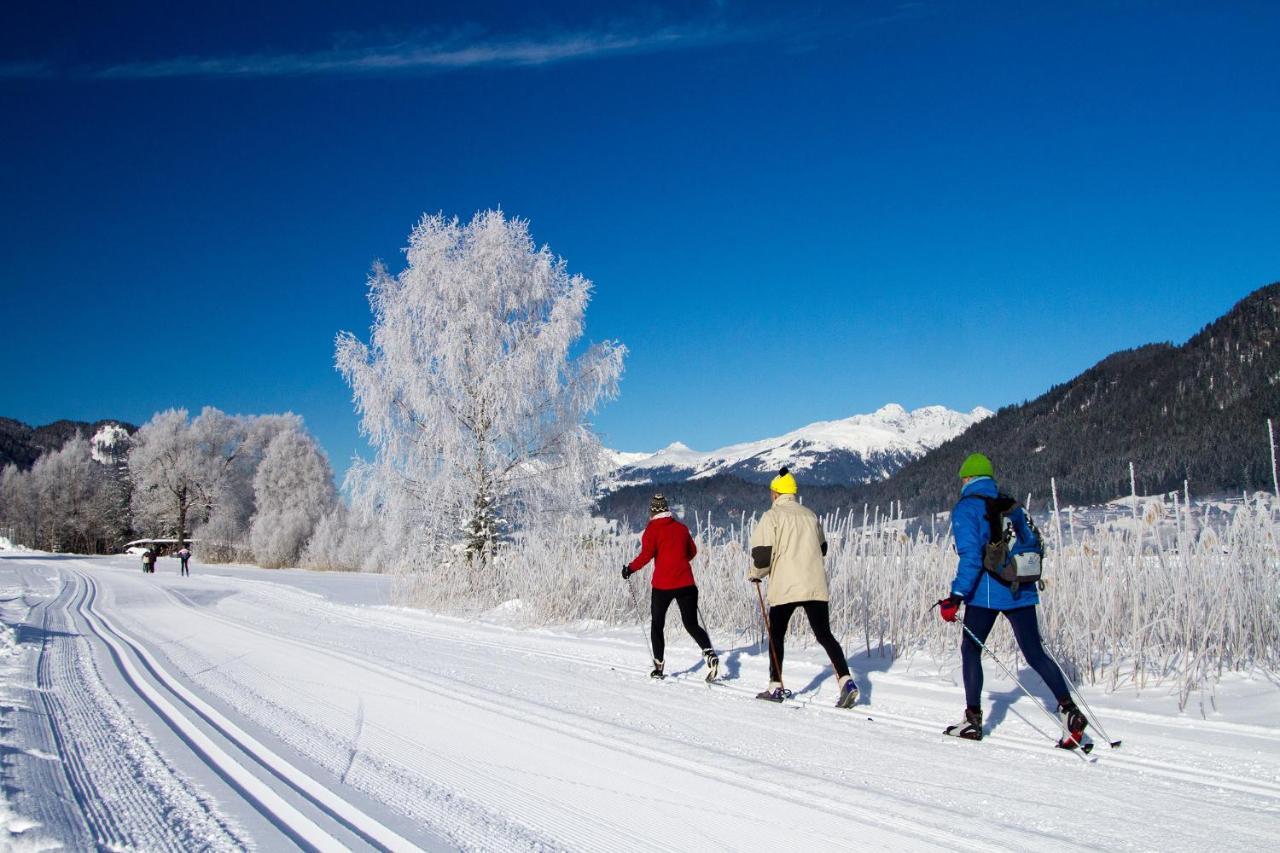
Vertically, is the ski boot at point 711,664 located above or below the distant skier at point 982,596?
below

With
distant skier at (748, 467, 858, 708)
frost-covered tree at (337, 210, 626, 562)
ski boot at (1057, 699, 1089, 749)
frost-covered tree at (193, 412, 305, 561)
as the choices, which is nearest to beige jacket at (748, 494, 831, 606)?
distant skier at (748, 467, 858, 708)

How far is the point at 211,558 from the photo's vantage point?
171 feet

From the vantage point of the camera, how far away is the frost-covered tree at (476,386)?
1686cm

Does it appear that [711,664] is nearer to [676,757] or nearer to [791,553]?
[791,553]

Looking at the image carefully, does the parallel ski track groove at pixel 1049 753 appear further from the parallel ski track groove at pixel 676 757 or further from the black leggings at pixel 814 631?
the black leggings at pixel 814 631

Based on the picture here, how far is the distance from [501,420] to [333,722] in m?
11.8

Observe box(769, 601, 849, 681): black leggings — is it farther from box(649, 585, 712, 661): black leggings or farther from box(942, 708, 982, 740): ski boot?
box(942, 708, 982, 740): ski boot

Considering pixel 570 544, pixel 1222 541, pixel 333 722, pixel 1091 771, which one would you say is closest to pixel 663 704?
pixel 333 722

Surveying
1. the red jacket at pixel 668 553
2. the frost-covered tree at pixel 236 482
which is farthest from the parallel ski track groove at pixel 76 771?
the frost-covered tree at pixel 236 482

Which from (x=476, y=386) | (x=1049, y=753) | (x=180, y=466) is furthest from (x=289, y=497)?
(x=1049, y=753)

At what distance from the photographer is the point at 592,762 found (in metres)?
4.42

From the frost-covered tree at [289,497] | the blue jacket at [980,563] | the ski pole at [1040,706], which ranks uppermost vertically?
the frost-covered tree at [289,497]

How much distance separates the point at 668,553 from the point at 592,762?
3286mm

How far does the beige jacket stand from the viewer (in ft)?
20.5
